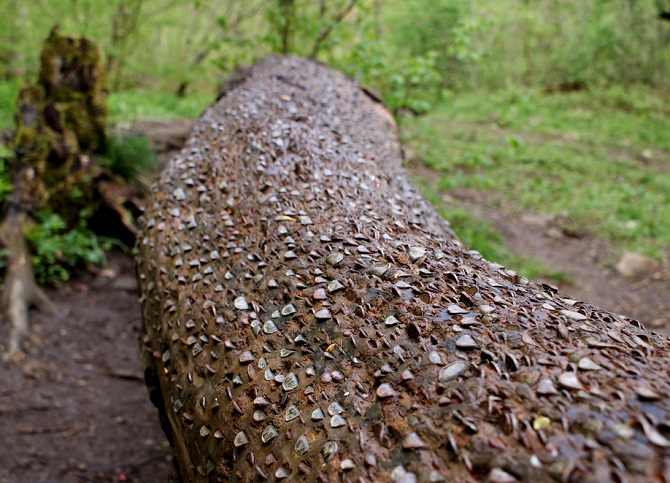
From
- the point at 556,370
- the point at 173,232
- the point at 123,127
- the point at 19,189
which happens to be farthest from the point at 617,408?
the point at 123,127

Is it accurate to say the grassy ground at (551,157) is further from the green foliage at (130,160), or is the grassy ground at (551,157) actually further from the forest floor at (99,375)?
the green foliage at (130,160)

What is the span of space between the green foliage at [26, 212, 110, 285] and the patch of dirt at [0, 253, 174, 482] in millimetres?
150

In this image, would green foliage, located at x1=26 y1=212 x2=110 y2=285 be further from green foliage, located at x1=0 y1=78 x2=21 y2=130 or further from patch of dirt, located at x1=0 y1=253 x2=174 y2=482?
green foliage, located at x1=0 y1=78 x2=21 y2=130

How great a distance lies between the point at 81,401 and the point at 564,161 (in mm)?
7582

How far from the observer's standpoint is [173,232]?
7.54 feet

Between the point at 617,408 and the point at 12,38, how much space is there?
30.5ft

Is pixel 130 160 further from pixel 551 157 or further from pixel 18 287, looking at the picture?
pixel 551 157

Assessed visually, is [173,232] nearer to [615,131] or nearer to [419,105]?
[419,105]

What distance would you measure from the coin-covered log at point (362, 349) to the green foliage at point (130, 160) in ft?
10.4

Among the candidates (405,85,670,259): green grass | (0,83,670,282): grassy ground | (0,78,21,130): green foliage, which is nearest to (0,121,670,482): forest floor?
(0,83,670,282): grassy ground

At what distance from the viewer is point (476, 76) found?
14.7 metres

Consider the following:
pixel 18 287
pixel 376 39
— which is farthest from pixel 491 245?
pixel 18 287

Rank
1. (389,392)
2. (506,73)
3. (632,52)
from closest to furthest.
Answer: (389,392), (632,52), (506,73)

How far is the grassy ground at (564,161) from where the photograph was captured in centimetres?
555
